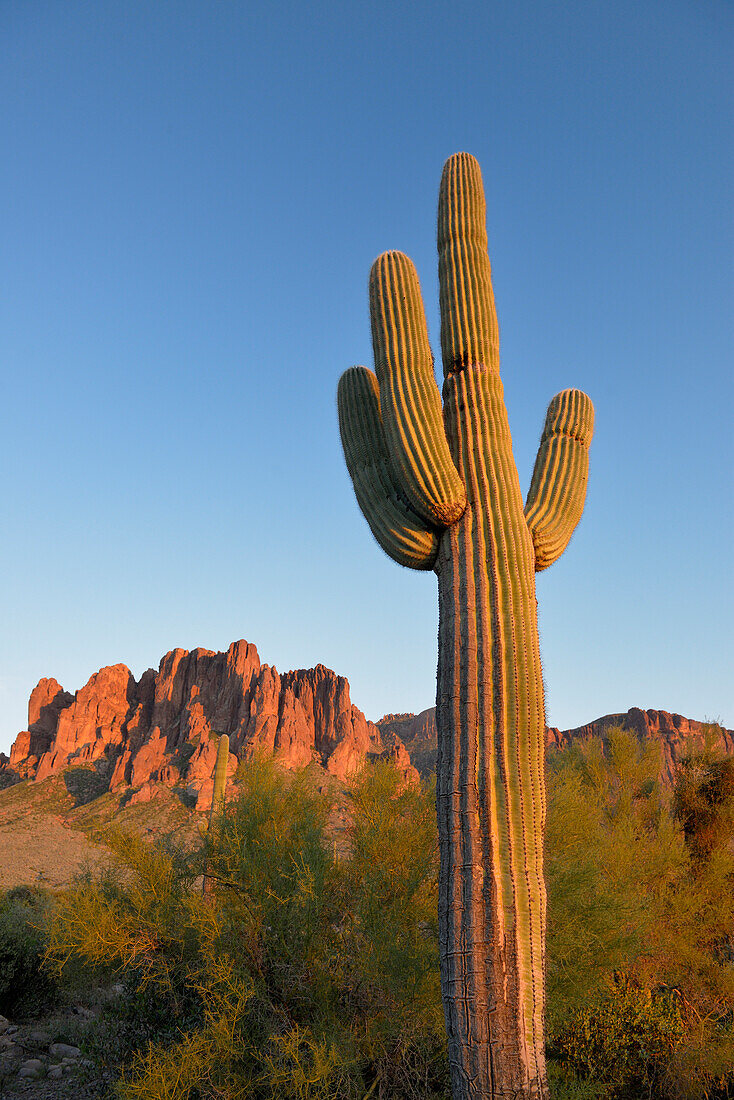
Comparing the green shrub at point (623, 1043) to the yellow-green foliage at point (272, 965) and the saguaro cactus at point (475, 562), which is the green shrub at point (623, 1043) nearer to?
the yellow-green foliage at point (272, 965)

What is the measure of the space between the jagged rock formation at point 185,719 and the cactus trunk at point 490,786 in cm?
4526

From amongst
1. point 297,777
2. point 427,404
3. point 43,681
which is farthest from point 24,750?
point 427,404

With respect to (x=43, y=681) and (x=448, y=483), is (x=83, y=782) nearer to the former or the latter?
(x=43, y=681)

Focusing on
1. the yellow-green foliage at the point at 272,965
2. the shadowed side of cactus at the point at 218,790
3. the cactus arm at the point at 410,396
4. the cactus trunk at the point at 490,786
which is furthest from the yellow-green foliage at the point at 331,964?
the cactus arm at the point at 410,396

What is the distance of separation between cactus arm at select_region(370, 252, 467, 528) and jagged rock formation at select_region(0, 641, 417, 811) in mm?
45279

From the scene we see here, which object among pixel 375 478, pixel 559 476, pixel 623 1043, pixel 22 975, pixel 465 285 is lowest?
pixel 22 975

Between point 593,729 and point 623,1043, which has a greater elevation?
point 593,729

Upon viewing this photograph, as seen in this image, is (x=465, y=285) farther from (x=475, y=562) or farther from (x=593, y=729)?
(x=593, y=729)

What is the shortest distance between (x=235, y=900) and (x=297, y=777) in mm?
2225

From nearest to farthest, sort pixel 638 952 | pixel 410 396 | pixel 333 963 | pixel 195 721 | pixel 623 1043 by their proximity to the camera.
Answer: pixel 410 396, pixel 333 963, pixel 623 1043, pixel 638 952, pixel 195 721

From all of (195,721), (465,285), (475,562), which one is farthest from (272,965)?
(195,721)

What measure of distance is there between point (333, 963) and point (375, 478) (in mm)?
4093

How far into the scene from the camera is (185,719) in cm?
5444

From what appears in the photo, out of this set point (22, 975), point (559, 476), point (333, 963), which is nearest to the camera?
point (559, 476)
